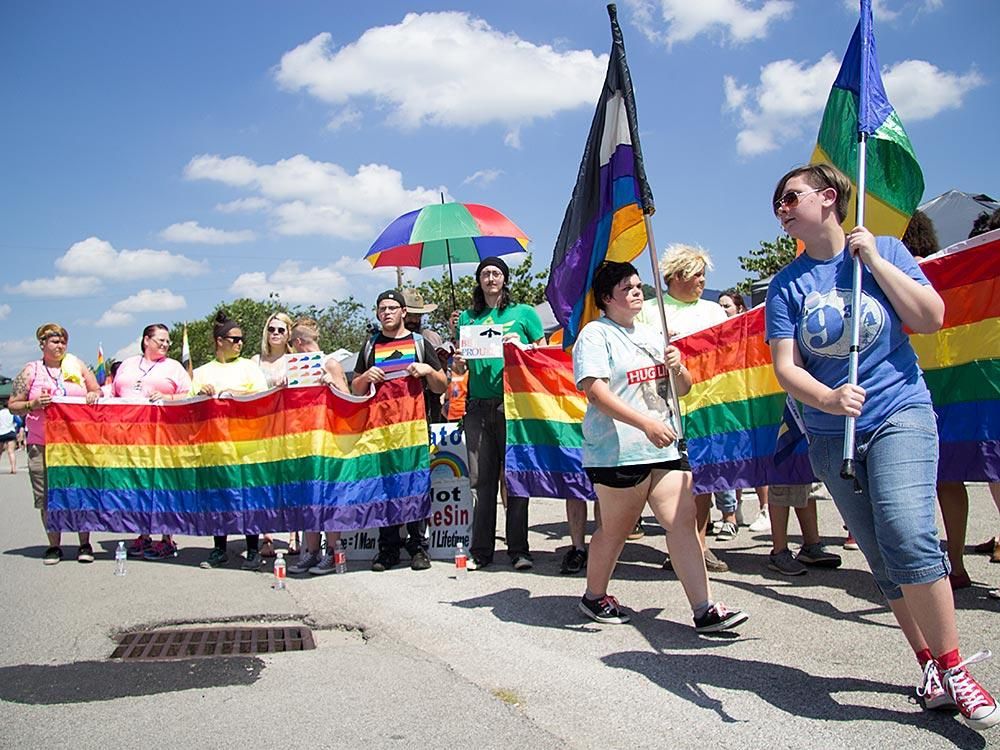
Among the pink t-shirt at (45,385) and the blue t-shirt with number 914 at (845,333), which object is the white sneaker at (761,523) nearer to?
the blue t-shirt with number 914 at (845,333)

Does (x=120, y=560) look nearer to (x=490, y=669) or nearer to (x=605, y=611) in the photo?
(x=490, y=669)

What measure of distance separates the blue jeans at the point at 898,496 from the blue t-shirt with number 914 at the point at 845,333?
0.23ft

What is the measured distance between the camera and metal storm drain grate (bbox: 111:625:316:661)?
4965mm

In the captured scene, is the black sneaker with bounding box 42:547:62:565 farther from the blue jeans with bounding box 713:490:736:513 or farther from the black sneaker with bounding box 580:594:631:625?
the blue jeans with bounding box 713:490:736:513

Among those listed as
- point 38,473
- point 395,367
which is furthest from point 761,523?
point 38,473

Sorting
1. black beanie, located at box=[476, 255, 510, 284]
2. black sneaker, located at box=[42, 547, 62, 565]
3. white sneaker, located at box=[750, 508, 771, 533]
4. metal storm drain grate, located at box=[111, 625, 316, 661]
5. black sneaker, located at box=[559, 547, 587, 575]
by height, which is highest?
black beanie, located at box=[476, 255, 510, 284]

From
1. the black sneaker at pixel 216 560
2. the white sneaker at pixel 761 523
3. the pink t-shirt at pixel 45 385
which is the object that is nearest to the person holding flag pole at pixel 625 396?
the white sneaker at pixel 761 523

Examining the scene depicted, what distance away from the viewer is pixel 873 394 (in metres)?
3.41

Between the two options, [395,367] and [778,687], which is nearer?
[778,687]

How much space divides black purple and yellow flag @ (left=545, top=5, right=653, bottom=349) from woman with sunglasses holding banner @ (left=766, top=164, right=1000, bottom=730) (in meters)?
1.55

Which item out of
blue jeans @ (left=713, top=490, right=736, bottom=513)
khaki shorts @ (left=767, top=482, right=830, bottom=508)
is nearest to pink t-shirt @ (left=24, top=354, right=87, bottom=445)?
blue jeans @ (left=713, top=490, right=736, bottom=513)

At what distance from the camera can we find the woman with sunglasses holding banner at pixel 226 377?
7.74 m

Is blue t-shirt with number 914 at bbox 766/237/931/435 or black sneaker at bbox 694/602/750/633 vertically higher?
blue t-shirt with number 914 at bbox 766/237/931/435

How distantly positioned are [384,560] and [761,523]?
3.46 meters
